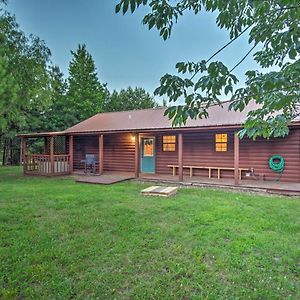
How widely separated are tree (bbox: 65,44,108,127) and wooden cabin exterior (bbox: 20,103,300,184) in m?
8.74

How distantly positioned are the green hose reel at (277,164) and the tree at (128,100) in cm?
2364

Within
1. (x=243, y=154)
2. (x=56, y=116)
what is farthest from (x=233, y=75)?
(x=56, y=116)

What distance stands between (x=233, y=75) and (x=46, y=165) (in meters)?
11.4

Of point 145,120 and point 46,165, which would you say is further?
point 145,120

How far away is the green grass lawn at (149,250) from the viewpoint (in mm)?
2525

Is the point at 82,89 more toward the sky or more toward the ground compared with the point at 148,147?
more toward the sky

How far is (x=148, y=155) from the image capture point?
12.1m

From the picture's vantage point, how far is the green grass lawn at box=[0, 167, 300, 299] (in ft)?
8.29

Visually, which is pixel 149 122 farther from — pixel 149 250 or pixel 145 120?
pixel 149 250

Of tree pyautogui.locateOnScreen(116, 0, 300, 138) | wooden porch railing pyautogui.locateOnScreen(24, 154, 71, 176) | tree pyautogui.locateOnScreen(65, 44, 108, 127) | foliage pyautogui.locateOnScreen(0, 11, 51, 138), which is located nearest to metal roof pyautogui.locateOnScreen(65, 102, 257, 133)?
wooden porch railing pyautogui.locateOnScreen(24, 154, 71, 176)

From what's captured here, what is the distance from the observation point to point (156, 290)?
249cm

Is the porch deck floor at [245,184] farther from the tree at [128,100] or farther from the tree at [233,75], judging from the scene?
Answer: the tree at [128,100]

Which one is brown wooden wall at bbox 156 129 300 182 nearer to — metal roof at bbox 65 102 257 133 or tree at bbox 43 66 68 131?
metal roof at bbox 65 102 257 133

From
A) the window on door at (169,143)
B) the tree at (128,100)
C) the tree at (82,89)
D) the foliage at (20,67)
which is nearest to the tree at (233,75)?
the foliage at (20,67)
